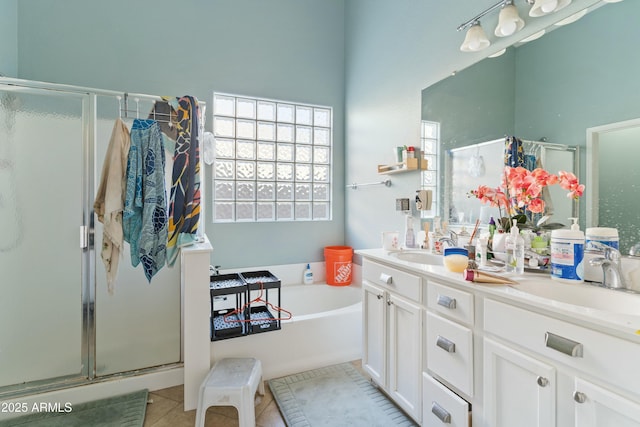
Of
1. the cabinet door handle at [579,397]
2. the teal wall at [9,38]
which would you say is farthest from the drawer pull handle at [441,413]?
the teal wall at [9,38]

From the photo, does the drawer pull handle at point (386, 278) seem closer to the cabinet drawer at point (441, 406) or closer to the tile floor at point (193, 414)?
the cabinet drawer at point (441, 406)

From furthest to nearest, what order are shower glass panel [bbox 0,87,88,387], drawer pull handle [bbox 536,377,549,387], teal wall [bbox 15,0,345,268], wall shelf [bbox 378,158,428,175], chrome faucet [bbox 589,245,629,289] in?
teal wall [bbox 15,0,345,268]
wall shelf [bbox 378,158,428,175]
shower glass panel [bbox 0,87,88,387]
chrome faucet [bbox 589,245,629,289]
drawer pull handle [bbox 536,377,549,387]

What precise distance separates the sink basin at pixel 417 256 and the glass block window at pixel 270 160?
4.97ft

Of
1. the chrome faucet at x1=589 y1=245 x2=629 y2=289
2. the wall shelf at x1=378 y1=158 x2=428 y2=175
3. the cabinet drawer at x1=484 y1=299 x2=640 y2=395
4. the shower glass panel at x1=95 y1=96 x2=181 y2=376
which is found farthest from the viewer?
the wall shelf at x1=378 y1=158 x2=428 y2=175

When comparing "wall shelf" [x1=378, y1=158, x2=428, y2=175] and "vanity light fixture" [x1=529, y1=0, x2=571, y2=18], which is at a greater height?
"vanity light fixture" [x1=529, y1=0, x2=571, y2=18]

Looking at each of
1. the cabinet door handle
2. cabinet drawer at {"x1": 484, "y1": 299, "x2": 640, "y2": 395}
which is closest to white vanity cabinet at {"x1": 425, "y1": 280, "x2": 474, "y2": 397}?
cabinet drawer at {"x1": 484, "y1": 299, "x2": 640, "y2": 395}

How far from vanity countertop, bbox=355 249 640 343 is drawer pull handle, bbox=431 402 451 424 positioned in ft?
1.84

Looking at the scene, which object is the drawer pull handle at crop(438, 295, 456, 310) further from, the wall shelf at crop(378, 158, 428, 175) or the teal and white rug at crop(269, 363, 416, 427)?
the wall shelf at crop(378, 158, 428, 175)

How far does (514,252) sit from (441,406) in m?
0.76

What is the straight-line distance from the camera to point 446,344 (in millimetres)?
1251

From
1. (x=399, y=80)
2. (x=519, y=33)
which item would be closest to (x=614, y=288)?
(x=519, y=33)

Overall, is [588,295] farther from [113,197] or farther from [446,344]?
[113,197]

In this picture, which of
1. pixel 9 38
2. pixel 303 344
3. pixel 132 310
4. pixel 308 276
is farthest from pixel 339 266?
pixel 9 38

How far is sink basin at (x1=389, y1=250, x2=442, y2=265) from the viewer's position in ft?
5.81
